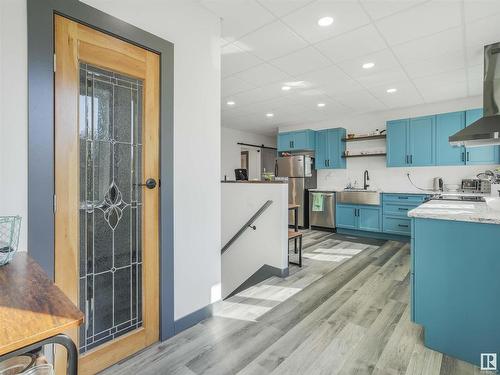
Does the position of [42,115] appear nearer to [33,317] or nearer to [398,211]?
[33,317]

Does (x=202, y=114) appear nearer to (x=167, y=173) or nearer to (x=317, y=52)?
(x=167, y=173)

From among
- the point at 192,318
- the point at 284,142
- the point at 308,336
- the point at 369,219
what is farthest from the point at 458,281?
the point at 284,142

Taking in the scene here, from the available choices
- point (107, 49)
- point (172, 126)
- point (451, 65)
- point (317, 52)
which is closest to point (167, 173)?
point (172, 126)

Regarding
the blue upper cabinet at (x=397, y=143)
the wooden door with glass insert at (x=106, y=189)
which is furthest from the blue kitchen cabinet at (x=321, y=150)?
the wooden door with glass insert at (x=106, y=189)

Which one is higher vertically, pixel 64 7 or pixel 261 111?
pixel 261 111

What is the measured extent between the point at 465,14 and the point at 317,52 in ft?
4.42

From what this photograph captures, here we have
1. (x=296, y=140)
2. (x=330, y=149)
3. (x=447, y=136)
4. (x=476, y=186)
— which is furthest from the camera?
(x=296, y=140)

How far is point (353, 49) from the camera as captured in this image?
3021 mm

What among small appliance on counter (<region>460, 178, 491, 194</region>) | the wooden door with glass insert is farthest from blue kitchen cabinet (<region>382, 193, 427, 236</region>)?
the wooden door with glass insert

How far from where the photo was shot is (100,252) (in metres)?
1.65

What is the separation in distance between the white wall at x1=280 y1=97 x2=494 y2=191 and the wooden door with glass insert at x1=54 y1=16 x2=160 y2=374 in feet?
17.3

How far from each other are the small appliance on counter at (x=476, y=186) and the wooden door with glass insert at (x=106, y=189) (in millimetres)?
4886

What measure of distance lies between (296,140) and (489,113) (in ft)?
13.5

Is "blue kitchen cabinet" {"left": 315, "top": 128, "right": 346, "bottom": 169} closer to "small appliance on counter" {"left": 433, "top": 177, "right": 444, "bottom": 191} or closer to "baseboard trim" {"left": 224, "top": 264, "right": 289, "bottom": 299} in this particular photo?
"small appliance on counter" {"left": 433, "top": 177, "right": 444, "bottom": 191}
